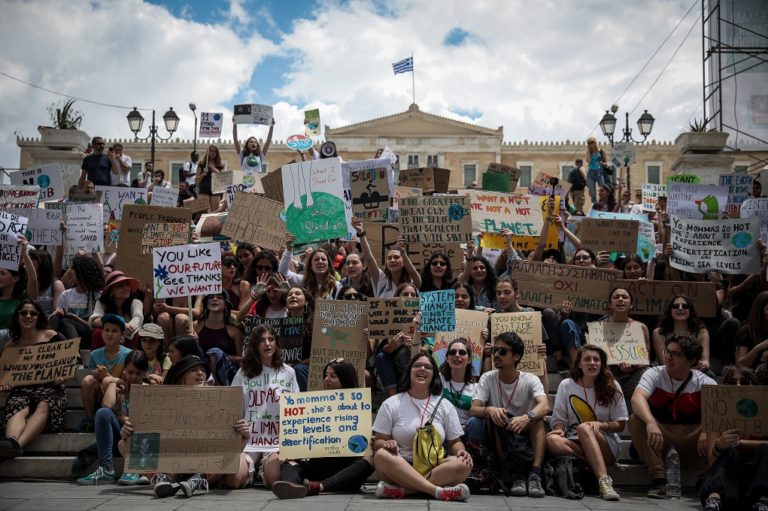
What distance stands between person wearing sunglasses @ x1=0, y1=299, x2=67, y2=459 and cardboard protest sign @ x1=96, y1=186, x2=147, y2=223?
4.92 m

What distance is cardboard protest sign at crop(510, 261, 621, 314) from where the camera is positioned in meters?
8.71

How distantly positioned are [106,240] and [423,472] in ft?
23.0

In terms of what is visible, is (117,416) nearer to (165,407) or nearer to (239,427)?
(165,407)

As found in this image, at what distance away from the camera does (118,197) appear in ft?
42.1

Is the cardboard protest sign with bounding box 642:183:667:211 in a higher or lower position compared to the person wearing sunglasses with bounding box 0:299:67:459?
higher

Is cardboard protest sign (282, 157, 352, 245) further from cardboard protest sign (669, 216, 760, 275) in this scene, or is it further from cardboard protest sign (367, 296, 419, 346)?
cardboard protest sign (669, 216, 760, 275)

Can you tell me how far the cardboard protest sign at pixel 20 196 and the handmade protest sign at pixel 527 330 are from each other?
23.7 feet

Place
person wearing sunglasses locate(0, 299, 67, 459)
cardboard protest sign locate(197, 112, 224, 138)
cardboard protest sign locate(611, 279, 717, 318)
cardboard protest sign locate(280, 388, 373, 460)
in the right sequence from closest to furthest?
cardboard protest sign locate(280, 388, 373, 460)
person wearing sunglasses locate(0, 299, 67, 459)
cardboard protest sign locate(611, 279, 717, 318)
cardboard protest sign locate(197, 112, 224, 138)

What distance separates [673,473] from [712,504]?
0.68 m

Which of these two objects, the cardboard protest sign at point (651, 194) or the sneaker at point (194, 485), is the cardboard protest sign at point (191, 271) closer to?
the sneaker at point (194, 485)

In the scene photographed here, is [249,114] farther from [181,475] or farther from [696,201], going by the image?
[181,475]

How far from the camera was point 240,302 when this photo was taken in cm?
945

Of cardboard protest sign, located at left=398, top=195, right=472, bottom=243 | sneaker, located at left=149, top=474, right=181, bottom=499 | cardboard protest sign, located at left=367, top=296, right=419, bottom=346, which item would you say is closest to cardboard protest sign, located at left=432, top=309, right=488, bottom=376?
cardboard protest sign, located at left=367, top=296, right=419, bottom=346

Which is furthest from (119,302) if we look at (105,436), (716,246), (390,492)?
(716,246)
